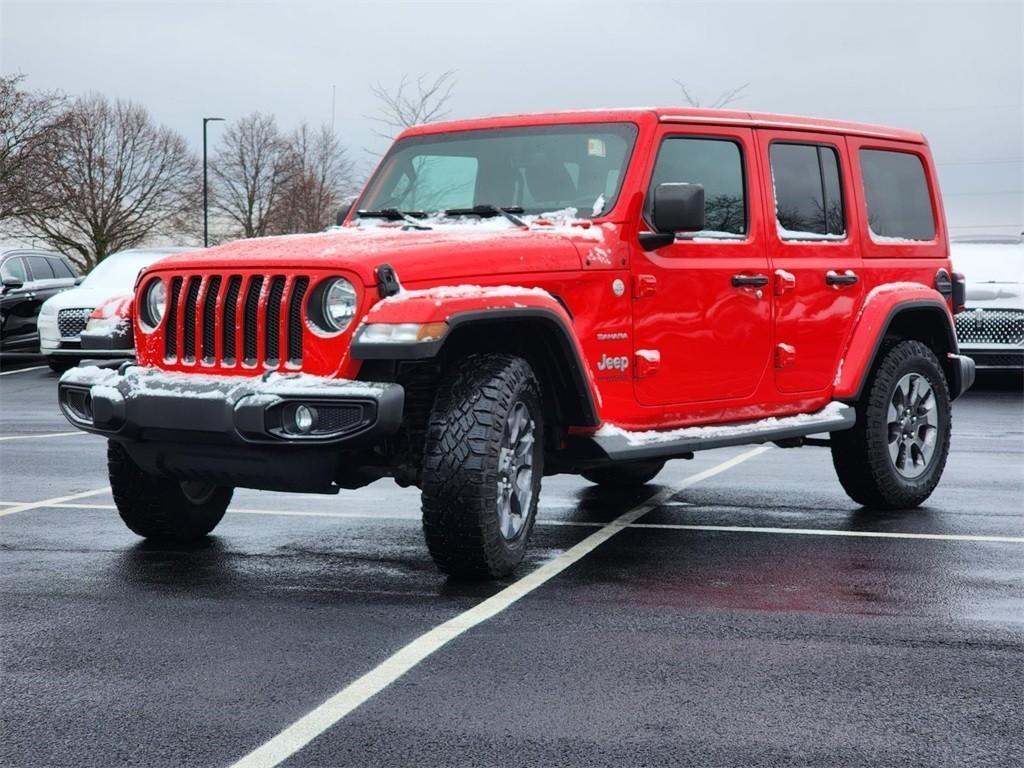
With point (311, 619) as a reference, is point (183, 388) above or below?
above

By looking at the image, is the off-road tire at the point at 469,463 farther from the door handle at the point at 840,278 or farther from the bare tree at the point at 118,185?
the bare tree at the point at 118,185

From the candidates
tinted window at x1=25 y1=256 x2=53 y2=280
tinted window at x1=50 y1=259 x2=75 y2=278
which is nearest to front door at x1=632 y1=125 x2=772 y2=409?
tinted window at x1=25 y1=256 x2=53 y2=280

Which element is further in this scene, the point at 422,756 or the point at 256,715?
the point at 256,715

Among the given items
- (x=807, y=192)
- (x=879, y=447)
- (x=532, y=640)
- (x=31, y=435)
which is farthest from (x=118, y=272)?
(x=532, y=640)

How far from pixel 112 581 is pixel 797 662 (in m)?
2.95

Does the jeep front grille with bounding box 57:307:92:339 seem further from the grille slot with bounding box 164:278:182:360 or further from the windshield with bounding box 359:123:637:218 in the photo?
the grille slot with bounding box 164:278:182:360

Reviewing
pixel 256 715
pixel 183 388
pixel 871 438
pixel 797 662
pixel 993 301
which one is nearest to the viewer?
pixel 256 715

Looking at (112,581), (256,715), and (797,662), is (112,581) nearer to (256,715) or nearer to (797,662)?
(256,715)

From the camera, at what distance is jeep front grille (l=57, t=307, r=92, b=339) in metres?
20.4

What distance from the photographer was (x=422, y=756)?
4.14 m

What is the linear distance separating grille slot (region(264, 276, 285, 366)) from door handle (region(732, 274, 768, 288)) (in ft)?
8.05

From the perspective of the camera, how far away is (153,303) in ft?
22.3

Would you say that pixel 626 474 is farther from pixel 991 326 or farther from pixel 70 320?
pixel 70 320

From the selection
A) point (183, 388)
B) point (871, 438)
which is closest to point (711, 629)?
point (183, 388)
